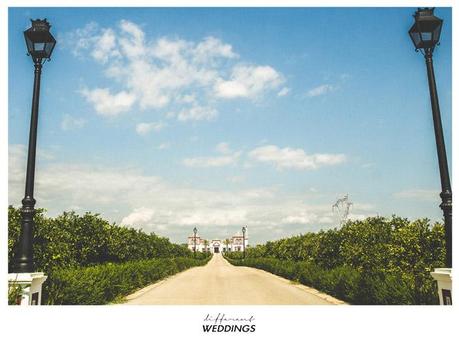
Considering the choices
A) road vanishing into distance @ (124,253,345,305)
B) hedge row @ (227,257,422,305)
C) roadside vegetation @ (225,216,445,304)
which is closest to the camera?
hedge row @ (227,257,422,305)

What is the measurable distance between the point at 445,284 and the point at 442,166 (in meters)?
1.50

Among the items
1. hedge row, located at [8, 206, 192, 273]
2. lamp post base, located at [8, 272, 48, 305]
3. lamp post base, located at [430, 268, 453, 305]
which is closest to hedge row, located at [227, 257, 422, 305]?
lamp post base, located at [430, 268, 453, 305]

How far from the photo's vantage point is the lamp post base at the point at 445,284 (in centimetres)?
454

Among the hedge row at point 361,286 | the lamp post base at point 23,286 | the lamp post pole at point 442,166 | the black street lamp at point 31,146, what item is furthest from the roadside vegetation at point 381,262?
the black street lamp at point 31,146

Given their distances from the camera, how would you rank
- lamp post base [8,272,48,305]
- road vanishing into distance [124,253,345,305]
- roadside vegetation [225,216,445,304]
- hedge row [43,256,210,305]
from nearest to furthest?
lamp post base [8,272,48,305], hedge row [43,256,210,305], roadside vegetation [225,216,445,304], road vanishing into distance [124,253,345,305]

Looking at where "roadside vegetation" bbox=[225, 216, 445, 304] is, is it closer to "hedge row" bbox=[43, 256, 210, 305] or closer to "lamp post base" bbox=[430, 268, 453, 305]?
"lamp post base" bbox=[430, 268, 453, 305]

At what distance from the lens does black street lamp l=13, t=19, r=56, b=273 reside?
4559 mm

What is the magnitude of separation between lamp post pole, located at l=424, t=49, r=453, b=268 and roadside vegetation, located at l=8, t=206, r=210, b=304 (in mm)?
5682

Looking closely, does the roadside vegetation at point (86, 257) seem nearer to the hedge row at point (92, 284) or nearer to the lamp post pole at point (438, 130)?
the hedge row at point (92, 284)

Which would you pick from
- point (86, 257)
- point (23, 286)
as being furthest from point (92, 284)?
point (86, 257)

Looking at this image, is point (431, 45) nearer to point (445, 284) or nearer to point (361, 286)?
point (445, 284)

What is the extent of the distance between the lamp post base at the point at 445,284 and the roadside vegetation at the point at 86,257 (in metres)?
5.54
